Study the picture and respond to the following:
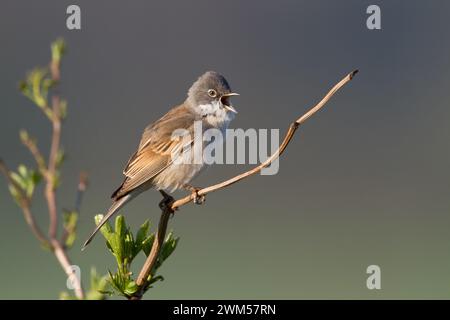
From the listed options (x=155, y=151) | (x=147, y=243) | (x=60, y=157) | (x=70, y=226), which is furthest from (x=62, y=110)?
(x=155, y=151)

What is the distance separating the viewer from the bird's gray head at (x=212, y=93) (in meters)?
4.70

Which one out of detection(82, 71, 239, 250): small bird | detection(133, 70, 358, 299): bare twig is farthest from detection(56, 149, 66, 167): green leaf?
detection(82, 71, 239, 250): small bird

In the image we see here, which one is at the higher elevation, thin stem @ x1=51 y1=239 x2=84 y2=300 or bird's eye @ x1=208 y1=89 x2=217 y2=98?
bird's eye @ x1=208 y1=89 x2=217 y2=98

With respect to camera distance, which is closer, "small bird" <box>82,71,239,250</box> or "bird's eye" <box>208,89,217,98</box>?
"small bird" <box>82,71,239,250</box>

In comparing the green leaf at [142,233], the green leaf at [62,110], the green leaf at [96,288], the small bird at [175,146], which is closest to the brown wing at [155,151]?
the small bird at [175,146]

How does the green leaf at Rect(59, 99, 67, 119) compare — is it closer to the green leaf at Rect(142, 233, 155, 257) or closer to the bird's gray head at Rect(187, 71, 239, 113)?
the green leaf at Rect(142, 233, 155, 257)

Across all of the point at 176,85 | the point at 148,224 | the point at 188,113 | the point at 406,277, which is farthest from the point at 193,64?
the point at 148,224

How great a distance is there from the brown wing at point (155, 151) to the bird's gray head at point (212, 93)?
103 millimetres

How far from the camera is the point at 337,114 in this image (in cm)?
1883

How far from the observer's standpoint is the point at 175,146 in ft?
14.4

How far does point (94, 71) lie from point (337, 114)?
225 inches

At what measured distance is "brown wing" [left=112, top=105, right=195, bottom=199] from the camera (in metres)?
4.10

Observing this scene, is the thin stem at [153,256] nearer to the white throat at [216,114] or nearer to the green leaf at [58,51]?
the green leaf at [58,51]

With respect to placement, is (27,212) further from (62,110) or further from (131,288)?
(131,288)
